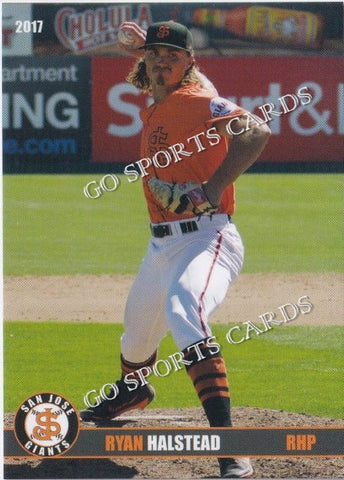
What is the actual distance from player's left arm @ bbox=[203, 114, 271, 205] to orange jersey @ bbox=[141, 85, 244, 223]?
154mm

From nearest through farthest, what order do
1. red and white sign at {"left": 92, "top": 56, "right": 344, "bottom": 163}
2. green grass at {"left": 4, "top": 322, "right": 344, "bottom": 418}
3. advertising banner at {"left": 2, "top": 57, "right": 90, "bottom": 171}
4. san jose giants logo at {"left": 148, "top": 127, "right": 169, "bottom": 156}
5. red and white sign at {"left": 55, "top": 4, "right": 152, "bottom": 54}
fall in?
san jose giants logo at {"left": 148, "top": 127, "right": 169, "bottom": 156}, green grass at {"left": 4, "top": 322, "right": 344, "bottom": 418}, advertising banner at {"left": 2, "top": 57, "right": 90, "bottom": 171}, red and white sign at {"left": 92, "top": 56, "right": 344, "bottom": 163}, red and white sign at {"left": 55, "top": 4, "right": 152, "bottom": 54}

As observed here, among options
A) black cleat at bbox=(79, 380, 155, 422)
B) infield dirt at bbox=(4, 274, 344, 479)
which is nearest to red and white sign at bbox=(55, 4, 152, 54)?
infield dirt at bbox=(4, 274, 344, 479)

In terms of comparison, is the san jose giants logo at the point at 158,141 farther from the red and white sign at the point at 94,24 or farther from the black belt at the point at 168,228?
the red and white sign at the point at 94,24

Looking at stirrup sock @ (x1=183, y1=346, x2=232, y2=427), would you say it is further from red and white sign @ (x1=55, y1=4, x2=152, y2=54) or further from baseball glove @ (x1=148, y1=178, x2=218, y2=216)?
red and white sign @ (x1=55, y1=4, x2=152, y2=54)

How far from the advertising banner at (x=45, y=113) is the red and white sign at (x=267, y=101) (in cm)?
30

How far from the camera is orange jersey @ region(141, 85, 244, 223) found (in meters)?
4.41

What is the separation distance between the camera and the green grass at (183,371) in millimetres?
5949

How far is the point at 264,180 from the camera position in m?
16.5

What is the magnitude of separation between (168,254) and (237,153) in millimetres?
599

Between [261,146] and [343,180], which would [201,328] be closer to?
[261,146]

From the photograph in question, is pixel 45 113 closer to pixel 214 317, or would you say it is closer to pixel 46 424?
pixel 214 317

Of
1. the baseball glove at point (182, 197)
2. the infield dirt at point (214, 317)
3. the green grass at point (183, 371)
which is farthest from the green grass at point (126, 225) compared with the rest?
the baseball glove at point (182, 197)

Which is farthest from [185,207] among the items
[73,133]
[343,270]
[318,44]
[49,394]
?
[318,44]

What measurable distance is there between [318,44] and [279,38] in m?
0.77
